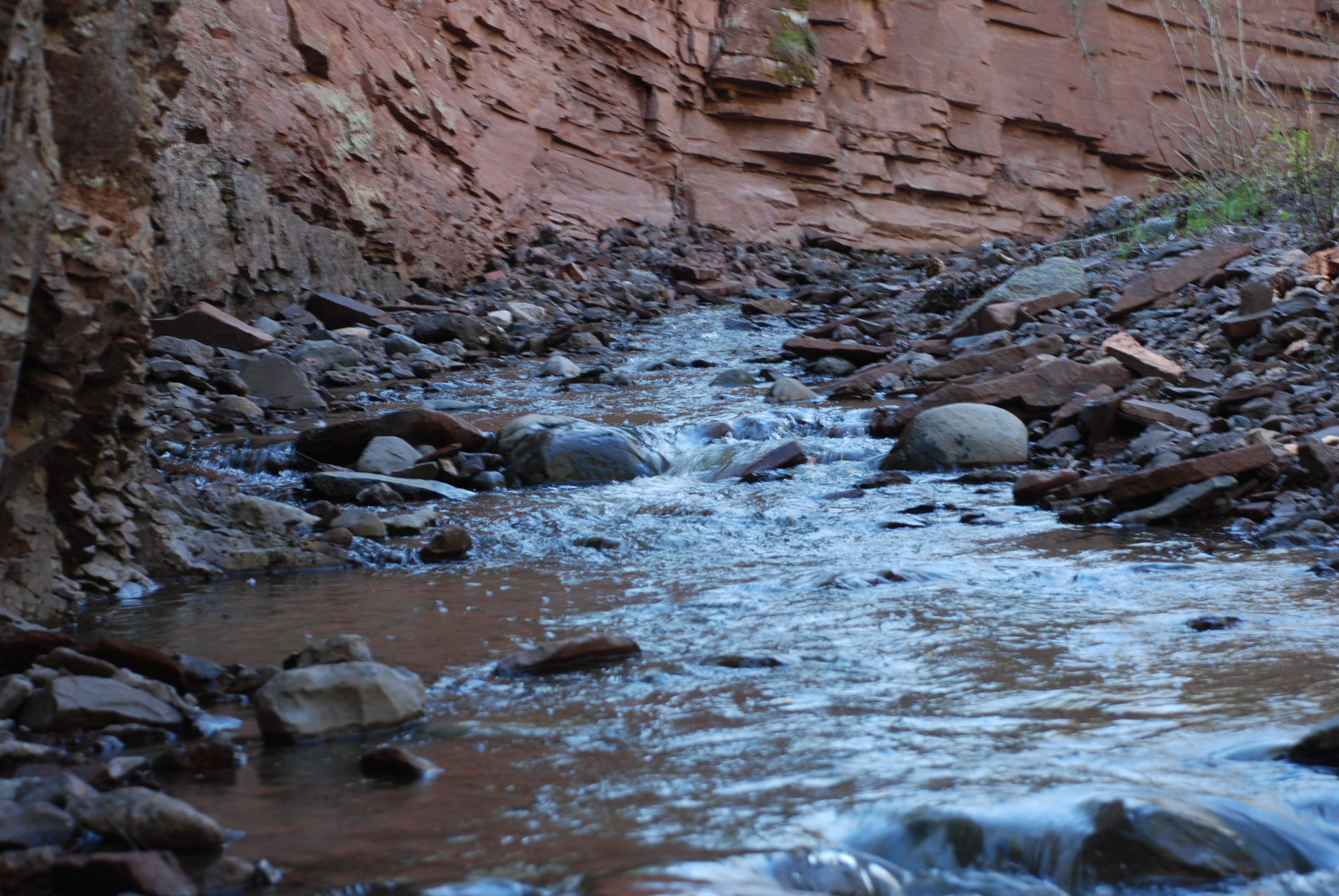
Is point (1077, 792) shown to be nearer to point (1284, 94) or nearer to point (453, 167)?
point (453, 167)

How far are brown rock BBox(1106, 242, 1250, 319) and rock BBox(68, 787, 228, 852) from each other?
697 centimetres

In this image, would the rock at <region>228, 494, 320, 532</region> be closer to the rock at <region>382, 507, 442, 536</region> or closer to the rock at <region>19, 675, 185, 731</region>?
the rock at <region>382, 507, 442, 536</region>

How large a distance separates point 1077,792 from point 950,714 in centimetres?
44

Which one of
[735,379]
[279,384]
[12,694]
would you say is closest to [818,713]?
[12,694]

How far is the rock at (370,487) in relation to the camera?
15.3 feet

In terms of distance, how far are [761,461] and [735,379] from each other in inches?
92.1

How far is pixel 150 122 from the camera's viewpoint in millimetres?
3129

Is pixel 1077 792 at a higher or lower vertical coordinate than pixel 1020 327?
lower

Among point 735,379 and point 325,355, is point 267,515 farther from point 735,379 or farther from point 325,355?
point 735,379

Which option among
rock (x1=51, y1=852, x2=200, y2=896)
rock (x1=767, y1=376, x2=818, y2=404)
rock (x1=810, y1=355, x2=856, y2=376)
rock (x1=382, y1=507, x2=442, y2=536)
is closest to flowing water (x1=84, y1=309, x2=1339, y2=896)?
rock (x1=51, y1=852, x2=200, y2=896)

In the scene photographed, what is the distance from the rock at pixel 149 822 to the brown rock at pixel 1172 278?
6974 mm

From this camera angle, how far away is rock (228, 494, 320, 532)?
4.01m

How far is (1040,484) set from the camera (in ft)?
14.7

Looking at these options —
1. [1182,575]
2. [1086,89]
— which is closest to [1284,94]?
[1086,89]
